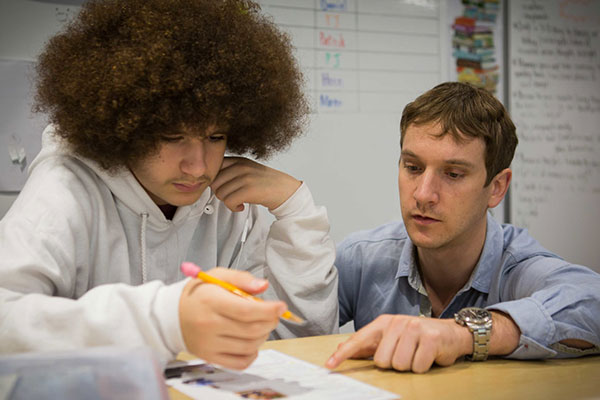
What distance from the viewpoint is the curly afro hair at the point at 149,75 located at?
1116mm

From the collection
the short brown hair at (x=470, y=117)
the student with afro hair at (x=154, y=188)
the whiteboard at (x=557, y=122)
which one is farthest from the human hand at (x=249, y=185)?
the whiteboard at (x=557, y=122)

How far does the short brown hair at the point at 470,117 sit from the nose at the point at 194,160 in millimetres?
688

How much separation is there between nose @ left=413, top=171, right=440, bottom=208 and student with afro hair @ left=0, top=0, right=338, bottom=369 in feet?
0.94

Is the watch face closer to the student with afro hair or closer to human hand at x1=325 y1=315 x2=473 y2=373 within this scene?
human hand at x1=325 y1=315 x2=473 y2=373

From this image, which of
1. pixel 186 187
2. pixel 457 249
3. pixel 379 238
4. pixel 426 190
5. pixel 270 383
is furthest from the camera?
pixel 379 238

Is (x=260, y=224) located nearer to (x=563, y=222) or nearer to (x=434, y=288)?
(x=434, y=288)

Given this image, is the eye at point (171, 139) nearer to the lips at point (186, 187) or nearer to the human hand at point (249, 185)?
the lips at point (186, 187)

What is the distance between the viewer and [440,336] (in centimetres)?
109

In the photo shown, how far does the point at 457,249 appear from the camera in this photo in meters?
1.64

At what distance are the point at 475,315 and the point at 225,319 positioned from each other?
0.57 meters

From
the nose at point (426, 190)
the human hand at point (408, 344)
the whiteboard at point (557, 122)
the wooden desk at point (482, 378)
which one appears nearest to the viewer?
the wooden desk at point (482, 378)

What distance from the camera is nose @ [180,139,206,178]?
1.13m

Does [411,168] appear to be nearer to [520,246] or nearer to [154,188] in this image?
[520,246]

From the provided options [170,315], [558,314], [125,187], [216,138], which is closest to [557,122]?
[558,314]
